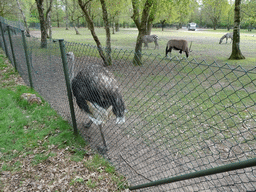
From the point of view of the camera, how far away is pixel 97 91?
10.2 feet

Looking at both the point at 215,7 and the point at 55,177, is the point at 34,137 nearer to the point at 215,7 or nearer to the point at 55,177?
the point at 55,177

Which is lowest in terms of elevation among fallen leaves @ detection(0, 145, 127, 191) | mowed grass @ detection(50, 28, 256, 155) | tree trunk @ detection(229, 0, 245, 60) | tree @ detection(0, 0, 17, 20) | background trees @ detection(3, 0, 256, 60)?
fallen leaves @ detection(0, 145, 127, 191)

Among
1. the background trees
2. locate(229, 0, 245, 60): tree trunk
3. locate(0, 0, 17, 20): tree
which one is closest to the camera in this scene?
the background trees

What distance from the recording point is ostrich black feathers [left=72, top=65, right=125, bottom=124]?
315cm

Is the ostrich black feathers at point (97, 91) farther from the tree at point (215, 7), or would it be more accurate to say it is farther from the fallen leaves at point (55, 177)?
the tree at point (215, 7)

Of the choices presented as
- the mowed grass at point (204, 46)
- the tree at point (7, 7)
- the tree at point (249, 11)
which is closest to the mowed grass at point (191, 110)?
the mowed grass at point (204, 46)

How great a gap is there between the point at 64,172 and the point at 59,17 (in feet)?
185

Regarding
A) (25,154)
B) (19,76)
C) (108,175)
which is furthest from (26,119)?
(19,76)

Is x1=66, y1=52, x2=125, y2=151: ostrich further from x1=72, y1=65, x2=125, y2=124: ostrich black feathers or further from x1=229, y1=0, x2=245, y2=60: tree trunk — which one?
x1=229, y1=0, x2=245, y2=60: tree trunk

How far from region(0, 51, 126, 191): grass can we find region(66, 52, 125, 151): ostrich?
72 cm

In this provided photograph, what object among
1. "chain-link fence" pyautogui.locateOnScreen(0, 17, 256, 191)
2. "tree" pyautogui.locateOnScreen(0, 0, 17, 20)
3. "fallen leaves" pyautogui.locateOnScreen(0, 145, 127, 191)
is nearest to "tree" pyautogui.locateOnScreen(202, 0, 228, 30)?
"chain-link fence" pyautogui.locateOnScreen(0, 17, 256, 191)

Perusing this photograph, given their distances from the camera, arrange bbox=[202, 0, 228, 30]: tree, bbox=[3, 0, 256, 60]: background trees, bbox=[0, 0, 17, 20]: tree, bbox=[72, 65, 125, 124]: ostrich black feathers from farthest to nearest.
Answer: bbox=[0, 0, 17, 20]: tree
bbox=[202, 0, 228, 30]: tree
bbox=[3, 0, 256, 60]: background trees
bbox=[72, 65, 125, 124]: ostrich black feathers

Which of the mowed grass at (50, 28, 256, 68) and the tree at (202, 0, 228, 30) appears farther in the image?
the mowed grass at (50, 28, 256, 68)

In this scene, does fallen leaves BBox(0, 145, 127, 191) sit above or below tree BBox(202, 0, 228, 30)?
below
